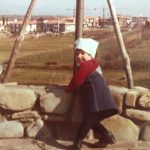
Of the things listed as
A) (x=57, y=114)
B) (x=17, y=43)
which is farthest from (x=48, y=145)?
(x=17, y=43)

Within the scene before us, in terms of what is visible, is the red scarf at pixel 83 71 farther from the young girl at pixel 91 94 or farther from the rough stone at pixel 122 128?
the rough stone at pixel 122 128

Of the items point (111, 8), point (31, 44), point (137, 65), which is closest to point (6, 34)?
point (31, 44)

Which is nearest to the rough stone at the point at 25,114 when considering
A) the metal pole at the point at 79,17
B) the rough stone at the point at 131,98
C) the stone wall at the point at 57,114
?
the stone wall at the point at 57,114

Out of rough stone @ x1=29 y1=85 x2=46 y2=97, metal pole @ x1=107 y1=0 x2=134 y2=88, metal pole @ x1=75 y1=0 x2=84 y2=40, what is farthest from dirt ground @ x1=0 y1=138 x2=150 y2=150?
metal pole @ x1=75 y1=0 x2=84 y2=40

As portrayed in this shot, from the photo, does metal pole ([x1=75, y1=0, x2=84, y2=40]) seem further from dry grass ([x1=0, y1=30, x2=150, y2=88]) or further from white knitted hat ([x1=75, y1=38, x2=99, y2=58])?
dry grass ([x1=0, y1=30, x2=150, y2=88])

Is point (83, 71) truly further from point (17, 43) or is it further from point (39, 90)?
point (17, 43)

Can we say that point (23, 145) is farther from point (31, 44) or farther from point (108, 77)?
point (31, 44)
